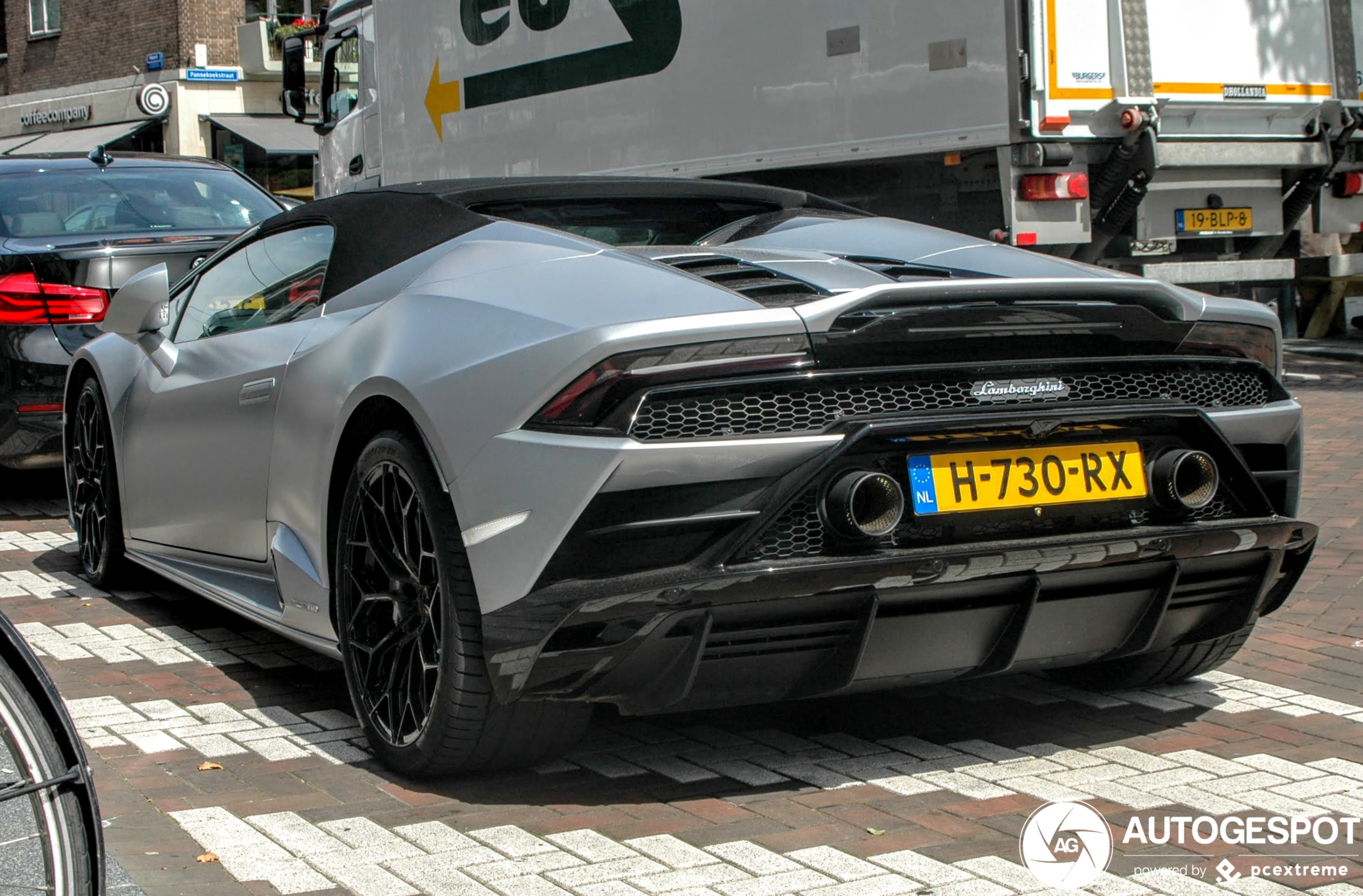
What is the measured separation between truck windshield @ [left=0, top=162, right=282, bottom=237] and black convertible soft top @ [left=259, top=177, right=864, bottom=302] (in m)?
3.69

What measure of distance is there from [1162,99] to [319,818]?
307 inches

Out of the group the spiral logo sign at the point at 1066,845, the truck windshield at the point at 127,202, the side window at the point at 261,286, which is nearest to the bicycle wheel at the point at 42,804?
the spiral logo sign at the point at 1066,845

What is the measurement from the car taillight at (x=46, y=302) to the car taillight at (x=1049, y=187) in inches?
197

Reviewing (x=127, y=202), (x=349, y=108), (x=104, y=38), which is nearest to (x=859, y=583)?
(x=127, y=202)

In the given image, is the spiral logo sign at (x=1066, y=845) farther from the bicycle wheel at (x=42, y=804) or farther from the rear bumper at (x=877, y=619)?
the bicycle wheel at (x=42, y=804)

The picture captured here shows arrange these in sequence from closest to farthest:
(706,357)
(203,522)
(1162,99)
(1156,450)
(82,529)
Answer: (706,357), (1156,450), (203,522), (82,529), (1162,99)

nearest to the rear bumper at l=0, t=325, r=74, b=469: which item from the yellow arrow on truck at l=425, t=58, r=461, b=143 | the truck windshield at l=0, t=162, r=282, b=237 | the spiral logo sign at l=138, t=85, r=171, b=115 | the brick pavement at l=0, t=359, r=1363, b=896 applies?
the truck windshield at l=0, t=162, r=282, b=237

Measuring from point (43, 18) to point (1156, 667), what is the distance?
1423 inches

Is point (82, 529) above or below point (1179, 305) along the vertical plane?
below

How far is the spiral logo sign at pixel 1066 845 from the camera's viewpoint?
302 cm

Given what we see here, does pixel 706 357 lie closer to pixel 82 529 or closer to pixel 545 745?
pixel 545 745

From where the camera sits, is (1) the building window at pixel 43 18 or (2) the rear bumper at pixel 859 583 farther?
(1) the building window at pixel 43 18

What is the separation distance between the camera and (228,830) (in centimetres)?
335

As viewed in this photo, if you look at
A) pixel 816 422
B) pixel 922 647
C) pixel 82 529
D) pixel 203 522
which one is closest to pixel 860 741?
pixel 922 647
